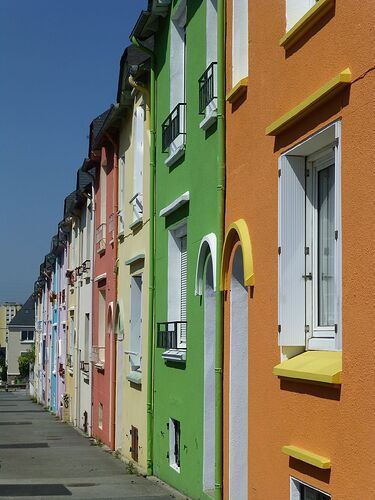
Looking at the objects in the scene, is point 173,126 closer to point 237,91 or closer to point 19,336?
point 237,91

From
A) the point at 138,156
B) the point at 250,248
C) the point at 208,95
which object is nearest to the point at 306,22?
the point at 250,248

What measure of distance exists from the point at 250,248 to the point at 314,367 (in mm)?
2101

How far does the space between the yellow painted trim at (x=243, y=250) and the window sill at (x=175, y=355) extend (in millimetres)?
2617

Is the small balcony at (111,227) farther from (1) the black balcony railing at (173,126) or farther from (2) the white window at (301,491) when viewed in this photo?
(2) the white window at (301,491)

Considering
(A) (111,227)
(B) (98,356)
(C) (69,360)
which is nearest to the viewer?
(A) (111,227)

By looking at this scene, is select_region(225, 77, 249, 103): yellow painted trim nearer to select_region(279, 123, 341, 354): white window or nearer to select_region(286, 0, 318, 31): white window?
select_region(286, 0, 318, 31): white window


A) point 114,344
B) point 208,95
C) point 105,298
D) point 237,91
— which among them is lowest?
point 114,344

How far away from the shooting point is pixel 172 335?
518 inches

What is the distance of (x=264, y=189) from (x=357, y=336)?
2.66 metres

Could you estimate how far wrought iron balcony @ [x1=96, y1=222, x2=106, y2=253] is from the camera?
73.6 feet

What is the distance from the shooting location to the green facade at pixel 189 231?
11.1 meters

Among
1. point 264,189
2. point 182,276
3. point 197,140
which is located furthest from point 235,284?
point 182,276

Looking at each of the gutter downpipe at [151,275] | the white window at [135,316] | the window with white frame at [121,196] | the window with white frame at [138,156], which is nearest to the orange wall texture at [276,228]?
the gutter downpipe at [151,275]

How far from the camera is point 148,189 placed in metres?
15.5
